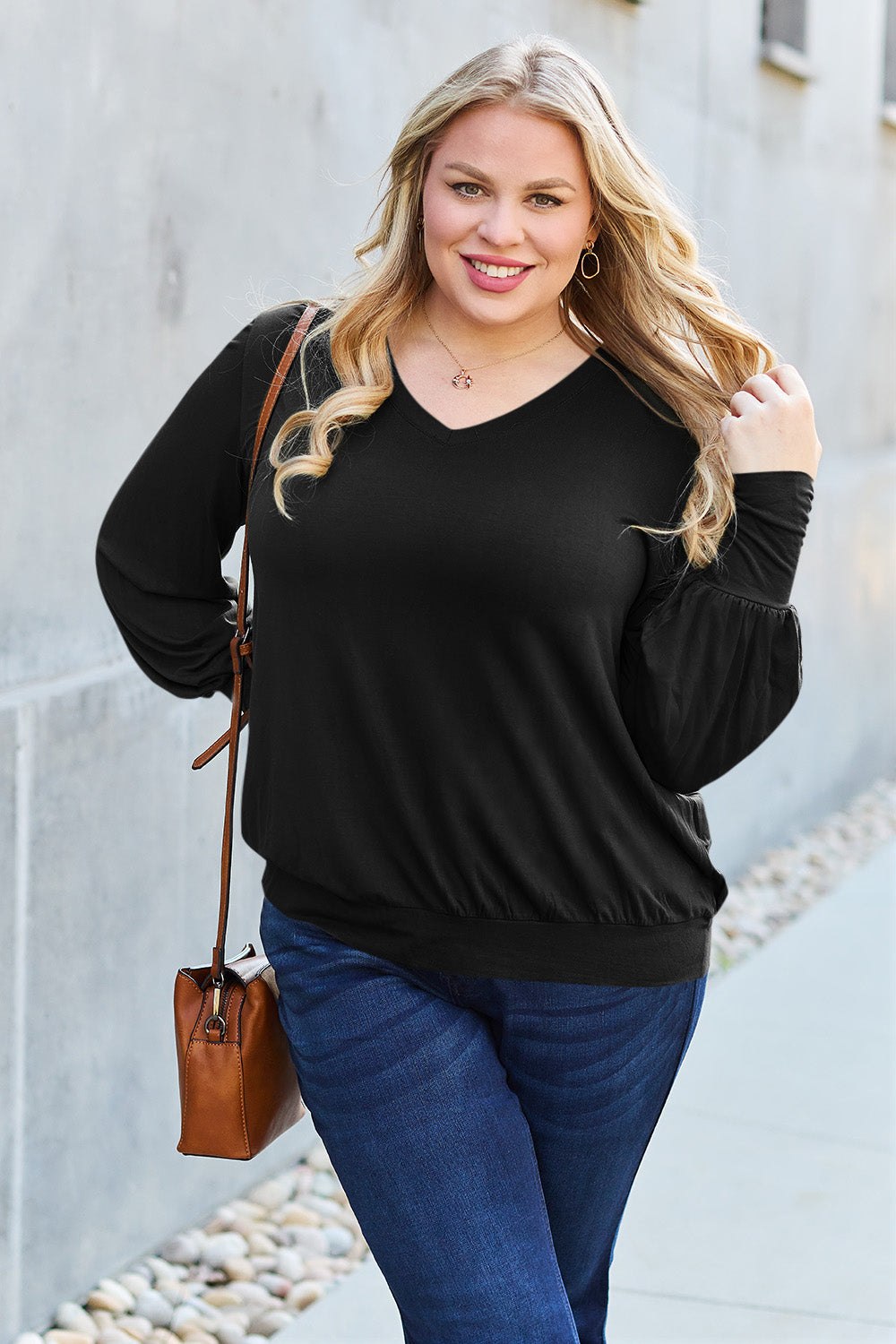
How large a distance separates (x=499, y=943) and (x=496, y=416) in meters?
0.63

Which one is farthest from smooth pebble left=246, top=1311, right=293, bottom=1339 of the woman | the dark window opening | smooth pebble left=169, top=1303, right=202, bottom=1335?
the dark window opening

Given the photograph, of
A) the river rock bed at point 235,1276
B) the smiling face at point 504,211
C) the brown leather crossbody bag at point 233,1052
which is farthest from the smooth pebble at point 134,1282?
the smiling face at point 504,211

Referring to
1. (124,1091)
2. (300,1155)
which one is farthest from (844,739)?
(124,1091)

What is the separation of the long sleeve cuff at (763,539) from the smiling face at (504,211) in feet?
1.16

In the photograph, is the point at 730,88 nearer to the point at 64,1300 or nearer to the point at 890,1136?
the point at 890,1136

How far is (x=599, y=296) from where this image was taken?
6.79ft

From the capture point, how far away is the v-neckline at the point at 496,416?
1.88 meters

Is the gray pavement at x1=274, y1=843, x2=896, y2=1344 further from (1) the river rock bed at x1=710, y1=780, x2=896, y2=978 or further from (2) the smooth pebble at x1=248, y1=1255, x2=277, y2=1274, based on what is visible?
(1) the river rock bed at x1=710, y1=780, x2=896, y2=978

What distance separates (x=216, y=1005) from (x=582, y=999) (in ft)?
1.58

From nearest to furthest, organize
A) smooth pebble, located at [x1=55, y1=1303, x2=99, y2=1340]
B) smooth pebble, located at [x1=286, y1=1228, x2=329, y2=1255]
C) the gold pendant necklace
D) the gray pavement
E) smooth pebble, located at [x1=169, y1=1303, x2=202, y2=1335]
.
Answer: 1. the gold pendant necklace
2. smooth pebble, located at [x1=55, y1=1303, x2=99, y2=1340]
3. smooth pebble, located at [x1=169, y1=1303, x2=202, y2=1335]
4. the gray pavement
5. smooth pebble, located at [x1=286, y1=1228, x2=329, y2=1255]

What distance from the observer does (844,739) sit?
752 centimetres

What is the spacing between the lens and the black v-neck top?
5.94ft

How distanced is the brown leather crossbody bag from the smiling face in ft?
0.89

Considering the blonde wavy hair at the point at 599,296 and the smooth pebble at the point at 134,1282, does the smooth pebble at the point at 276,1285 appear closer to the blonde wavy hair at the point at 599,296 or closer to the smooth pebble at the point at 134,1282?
the smooth pebble at the point at 134,1282
